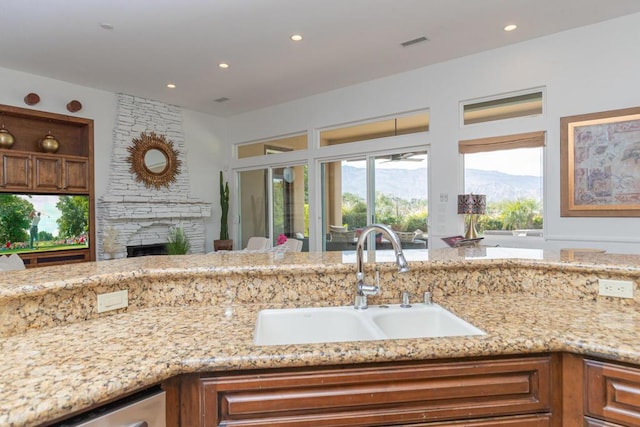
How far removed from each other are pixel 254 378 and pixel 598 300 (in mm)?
1345

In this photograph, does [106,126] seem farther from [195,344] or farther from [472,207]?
[195,344]

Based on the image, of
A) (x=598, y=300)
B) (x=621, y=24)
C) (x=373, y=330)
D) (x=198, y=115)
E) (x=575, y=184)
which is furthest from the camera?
(x=198, y=115)

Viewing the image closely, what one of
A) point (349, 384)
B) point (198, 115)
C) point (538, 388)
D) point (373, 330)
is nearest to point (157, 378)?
point (349, 384)

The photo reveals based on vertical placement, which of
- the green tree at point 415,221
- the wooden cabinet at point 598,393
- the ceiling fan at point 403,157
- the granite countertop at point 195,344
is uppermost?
the ceiling fan at point 403,157

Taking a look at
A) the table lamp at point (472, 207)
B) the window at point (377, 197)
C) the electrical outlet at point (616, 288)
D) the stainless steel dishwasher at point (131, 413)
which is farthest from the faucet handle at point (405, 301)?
the window at point (377, 197)

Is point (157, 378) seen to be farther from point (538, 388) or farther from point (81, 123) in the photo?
point (81, 123)

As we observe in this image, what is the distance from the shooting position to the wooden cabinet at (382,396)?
3.18 feet

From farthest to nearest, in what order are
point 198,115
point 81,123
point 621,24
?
1. point 198,115
2. point 81,123
3. point 621,24

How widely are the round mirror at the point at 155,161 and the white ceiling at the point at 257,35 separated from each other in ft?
3.76

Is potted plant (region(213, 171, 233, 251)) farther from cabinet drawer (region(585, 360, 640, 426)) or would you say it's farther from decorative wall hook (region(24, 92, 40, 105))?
cabinet drawer (region(585, 360, 640, 426))

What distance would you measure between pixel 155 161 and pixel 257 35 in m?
3.28

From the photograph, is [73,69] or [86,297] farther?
[73,69]

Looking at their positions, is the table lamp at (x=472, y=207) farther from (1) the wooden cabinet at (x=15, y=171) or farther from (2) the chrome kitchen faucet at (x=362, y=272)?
(1) the wooden cabinet at (x=15, y=171)

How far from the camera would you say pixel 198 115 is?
22.7ft
